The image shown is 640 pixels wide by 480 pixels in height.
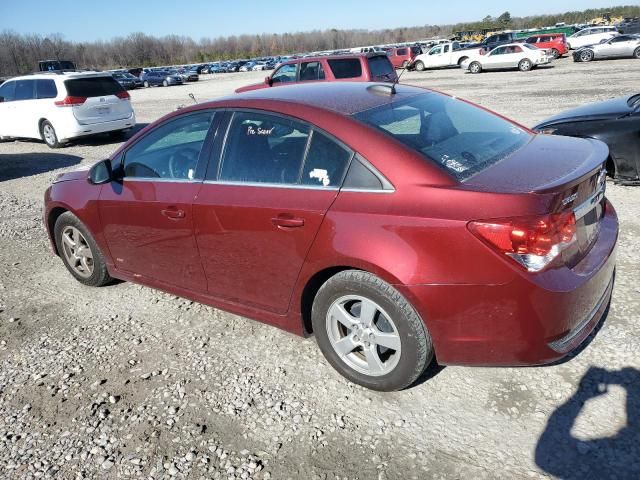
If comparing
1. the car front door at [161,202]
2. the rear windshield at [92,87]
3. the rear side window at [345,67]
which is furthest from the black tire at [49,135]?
the car front door at [161,202]

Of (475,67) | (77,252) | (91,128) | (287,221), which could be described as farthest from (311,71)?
(475,67)

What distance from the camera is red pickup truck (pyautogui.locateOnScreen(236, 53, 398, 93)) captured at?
13492mm

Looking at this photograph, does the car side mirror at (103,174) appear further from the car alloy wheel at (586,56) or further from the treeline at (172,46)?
the treeline at (172,46)

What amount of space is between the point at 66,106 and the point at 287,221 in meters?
10.9

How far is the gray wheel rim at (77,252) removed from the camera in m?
4.46

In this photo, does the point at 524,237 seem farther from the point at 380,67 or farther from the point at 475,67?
the point at 475,67

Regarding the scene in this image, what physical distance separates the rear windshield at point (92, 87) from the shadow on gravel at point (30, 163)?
1.51m

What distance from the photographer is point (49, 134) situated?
40.7ft

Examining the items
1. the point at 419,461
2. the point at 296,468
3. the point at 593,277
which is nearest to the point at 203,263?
the point at 296,468

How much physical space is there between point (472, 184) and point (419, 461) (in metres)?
1.35

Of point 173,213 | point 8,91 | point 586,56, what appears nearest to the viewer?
point 173,213

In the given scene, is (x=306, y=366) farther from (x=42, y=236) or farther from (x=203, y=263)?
(x=42, y=236)

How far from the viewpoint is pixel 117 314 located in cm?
409

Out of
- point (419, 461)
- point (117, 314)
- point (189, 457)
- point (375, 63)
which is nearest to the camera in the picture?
point (419, 461)
